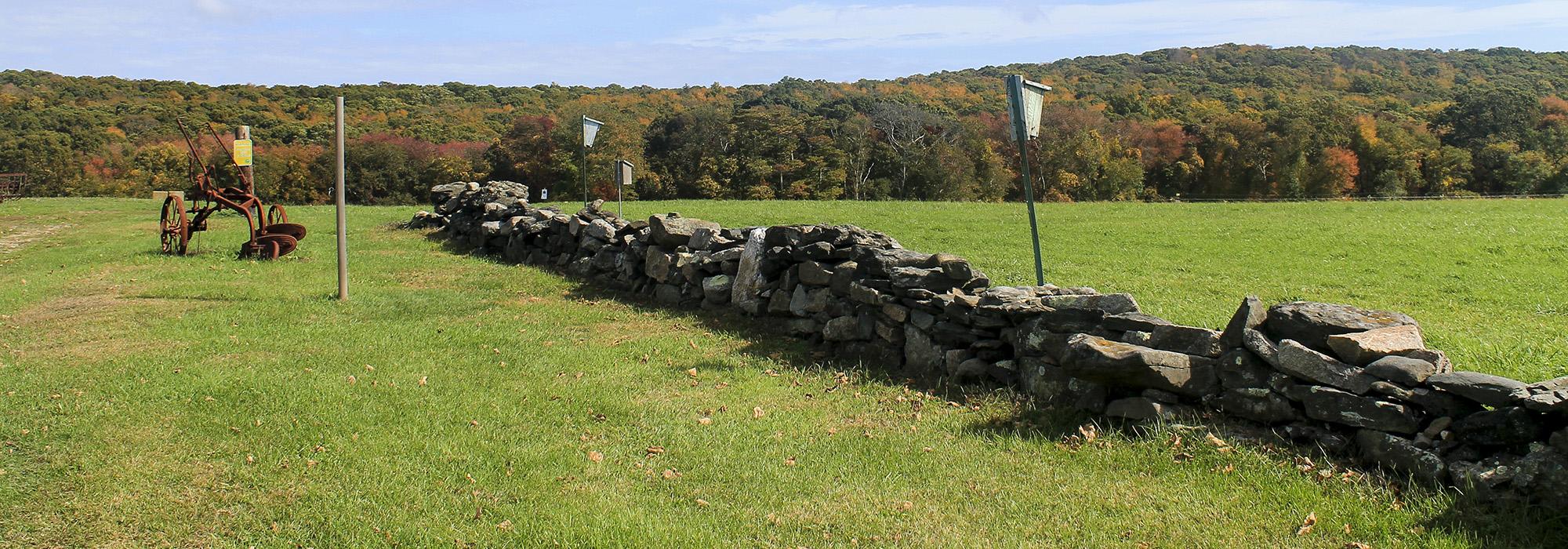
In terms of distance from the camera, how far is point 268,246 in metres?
15.0

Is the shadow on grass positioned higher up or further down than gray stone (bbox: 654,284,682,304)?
further down

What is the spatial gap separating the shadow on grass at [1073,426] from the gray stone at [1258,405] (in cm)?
7

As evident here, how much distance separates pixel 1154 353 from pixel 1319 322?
0.87 meters

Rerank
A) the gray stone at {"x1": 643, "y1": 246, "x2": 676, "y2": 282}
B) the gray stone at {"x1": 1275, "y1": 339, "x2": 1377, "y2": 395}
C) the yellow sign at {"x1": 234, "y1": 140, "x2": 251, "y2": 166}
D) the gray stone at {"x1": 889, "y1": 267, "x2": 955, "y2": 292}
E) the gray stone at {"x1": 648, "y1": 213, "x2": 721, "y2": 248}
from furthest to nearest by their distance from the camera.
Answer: the yellow sign at {"x1": 234, "y1": 140, "x2": 251, "y2": 166}
the gray stone at {"x1": 648, "y1": 213, "x2": 721, "y2": 248}
the gray stone at {"x1": 643, "y1": 246, "x2": 676, "y2": 282}
the gray stone at {"x1": 889, "y1": 267, "x2": 955, "y2": 292}
the gray stone at {"x1": 1275, "y1": 339, "x2": 1377, "y2": 395}

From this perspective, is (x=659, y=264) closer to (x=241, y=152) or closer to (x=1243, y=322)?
(x=241, y=152)

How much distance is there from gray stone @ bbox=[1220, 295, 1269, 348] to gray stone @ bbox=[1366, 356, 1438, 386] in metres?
0.71

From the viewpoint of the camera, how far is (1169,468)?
5.05 metres

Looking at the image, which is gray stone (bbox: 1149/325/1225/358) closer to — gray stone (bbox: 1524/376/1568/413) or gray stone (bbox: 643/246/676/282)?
gray stone (bbox: 1524/376/1568/413)

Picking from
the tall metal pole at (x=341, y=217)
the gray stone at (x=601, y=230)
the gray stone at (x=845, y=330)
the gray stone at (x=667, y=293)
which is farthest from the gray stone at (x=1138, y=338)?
the tall metal pole at (x=341, y=217)

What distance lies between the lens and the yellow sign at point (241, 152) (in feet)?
46.1

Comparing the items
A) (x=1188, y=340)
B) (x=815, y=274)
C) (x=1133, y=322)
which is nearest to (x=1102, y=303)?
(x=1133, y=322)

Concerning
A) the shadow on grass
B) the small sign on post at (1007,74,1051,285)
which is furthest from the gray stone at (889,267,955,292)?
the small sign on post at (1007,74,1051,285)

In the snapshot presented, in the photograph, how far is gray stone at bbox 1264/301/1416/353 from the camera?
16.5 feet

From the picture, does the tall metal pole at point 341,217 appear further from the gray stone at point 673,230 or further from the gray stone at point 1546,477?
the gray stone at point 1546,477
